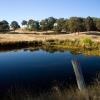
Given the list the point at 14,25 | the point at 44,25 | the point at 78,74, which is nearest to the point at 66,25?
the point at 44,25

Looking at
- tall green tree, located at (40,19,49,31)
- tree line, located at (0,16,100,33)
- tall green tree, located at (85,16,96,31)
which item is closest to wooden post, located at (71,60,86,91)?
tree line, located at (0,16,100,33)

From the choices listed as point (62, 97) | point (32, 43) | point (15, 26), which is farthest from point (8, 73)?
point (15, 26)

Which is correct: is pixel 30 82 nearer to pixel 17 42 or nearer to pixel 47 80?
pixel 47 80

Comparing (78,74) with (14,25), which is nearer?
(78,74)

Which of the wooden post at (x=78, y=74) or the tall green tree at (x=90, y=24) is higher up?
the wooden post at (x=78, y=74)

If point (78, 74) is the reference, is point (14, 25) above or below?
below

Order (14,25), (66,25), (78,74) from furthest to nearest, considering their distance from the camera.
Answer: (14,25), (66,25), (78,74)

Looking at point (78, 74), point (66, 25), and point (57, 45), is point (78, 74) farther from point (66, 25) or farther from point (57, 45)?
point (66, 25)

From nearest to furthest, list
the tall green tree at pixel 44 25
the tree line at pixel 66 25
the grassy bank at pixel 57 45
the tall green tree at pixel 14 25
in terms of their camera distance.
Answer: the grassy bank at pixel 57 45, the tree line at pixel 66 25, the tall green tree at pixel 44 25, the tall green tree at pixel 14 25

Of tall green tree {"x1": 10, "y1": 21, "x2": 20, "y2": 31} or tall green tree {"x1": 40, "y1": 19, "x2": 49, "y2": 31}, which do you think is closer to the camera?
tall green tree {"x1": 40, "y1": 19, "x2": 49, "y2": 31}

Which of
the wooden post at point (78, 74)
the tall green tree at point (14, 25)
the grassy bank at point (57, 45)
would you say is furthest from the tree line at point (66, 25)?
the wooden post at point (78, 74)

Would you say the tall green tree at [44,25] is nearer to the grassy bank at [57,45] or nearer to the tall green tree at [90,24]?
the tall green tree at [90,24]

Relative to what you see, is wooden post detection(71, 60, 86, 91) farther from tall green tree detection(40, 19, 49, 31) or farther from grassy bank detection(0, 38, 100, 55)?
tall green tree detection(40, 19, 49, 31)

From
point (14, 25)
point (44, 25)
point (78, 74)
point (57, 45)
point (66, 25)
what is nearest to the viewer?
point (78, 74)
